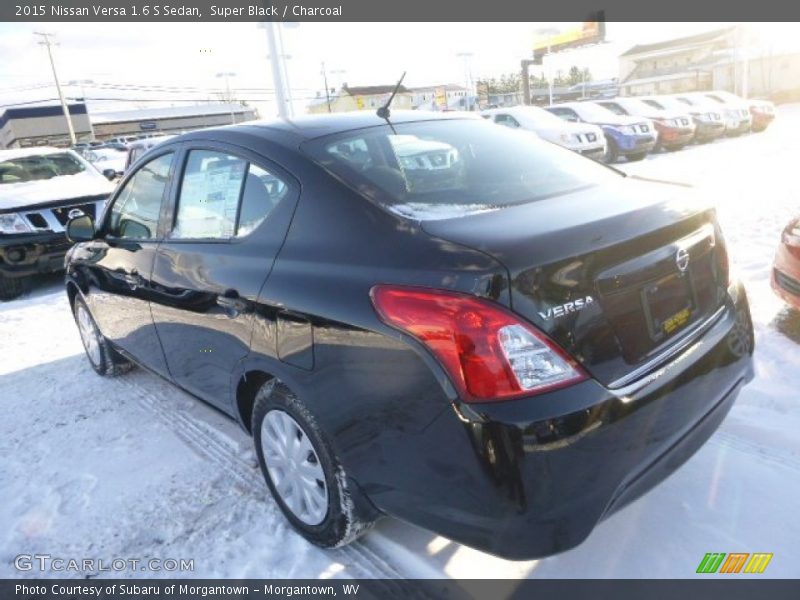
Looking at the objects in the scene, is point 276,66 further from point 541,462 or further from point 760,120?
point 760,120

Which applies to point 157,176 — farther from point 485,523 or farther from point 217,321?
point 485,523

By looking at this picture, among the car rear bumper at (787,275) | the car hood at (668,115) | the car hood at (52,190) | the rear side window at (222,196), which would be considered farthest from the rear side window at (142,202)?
the car hood at (668,115)

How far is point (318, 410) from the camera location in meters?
2.15

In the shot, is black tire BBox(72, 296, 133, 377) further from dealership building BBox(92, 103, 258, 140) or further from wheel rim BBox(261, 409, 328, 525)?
dealership building BBox(92, 103, 258, 140)

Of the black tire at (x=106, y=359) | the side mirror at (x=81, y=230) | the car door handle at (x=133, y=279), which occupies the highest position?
the side mirror at (x=81, y=230)

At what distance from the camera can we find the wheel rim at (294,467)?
2.33 m

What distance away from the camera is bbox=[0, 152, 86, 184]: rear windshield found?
8258mm

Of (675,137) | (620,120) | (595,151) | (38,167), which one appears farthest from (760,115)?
(38,167)

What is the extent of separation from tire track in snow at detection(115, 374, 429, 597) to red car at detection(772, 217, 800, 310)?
9.57ft

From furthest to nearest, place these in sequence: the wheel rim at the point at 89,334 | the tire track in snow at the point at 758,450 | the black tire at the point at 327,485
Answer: the wheel rim at the point at 89,334 < the tire track in snow at the point at 758,450 < the black tire at the point at 327,485

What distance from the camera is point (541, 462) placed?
65.9 inches

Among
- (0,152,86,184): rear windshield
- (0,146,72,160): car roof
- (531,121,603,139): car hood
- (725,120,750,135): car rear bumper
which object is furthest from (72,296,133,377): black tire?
(725,120,750,135): car rear bumper

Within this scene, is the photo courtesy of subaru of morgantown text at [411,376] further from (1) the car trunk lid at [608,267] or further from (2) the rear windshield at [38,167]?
(2) the rear windshield at [38,167]

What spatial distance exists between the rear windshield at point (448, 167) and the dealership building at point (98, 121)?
197 feet
